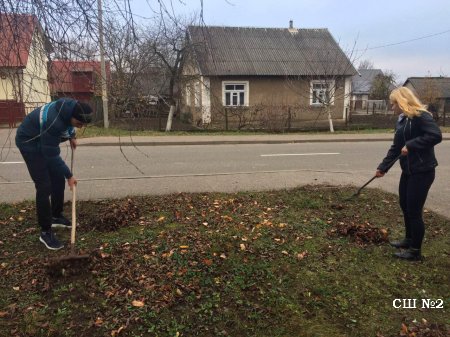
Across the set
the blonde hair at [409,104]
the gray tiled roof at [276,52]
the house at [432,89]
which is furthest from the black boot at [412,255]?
the house at [432,89]

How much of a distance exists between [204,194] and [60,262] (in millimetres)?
3055

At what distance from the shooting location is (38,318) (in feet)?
9.90

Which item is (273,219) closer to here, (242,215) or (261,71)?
(242,215)

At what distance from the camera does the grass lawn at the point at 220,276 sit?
304cm

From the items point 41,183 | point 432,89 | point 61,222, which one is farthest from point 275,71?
point 41,183

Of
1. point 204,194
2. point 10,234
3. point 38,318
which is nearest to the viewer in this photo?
point 38,318

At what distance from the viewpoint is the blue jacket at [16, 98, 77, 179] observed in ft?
13.0

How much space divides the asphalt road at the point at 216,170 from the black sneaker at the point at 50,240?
1.14m

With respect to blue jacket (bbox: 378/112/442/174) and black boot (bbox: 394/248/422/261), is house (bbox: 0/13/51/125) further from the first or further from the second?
black boot (bbox: 394/248/422/261)

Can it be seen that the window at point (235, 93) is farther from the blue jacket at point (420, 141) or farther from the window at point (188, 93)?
the blue jacket at point (420, 141)

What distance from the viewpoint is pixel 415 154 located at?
393 centimetres

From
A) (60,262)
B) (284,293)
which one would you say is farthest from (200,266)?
(60,262)

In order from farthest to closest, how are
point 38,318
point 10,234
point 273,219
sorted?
point 273,219
point 10,234
point 38,318

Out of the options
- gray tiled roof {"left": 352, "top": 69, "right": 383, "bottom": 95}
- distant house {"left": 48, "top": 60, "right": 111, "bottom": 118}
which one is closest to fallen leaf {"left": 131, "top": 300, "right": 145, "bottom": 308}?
distant house {"left": 48, "top": 60, "right": 111, "bottom": 118}
